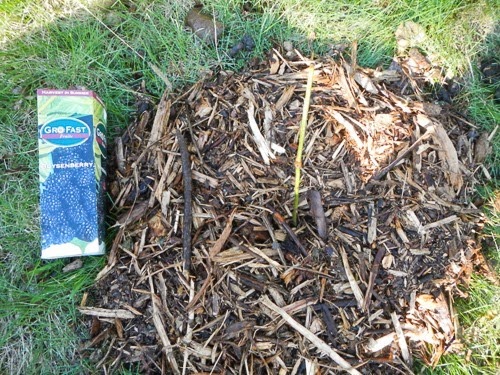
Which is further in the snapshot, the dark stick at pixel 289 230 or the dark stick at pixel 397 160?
the dark stick at pixel 397 160

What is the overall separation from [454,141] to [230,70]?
1096 mm

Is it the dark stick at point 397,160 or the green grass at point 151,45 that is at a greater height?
the green grass at point 151,45

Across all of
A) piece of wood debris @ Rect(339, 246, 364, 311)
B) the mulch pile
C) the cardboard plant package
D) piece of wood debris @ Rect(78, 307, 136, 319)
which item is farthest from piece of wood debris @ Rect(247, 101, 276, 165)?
piece of wood debris @ Rect(78, 307, 136, 319)

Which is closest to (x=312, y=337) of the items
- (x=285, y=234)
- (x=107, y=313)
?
(x=285, y=234)

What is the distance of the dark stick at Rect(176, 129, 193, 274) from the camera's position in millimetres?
1734

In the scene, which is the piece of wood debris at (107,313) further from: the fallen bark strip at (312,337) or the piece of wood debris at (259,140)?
the piece of wood debris at (259,140)

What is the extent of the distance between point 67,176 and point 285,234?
926mm

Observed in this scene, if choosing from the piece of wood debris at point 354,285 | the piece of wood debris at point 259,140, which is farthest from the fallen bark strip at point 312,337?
the piece of wood debris at point 259,140

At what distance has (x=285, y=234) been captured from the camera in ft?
5.70

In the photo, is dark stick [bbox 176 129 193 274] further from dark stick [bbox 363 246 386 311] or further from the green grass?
dark stick [bbox 363 246 386 311]

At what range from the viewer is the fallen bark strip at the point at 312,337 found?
163 cm

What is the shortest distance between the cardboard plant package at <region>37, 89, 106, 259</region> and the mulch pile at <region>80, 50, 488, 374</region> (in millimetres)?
144

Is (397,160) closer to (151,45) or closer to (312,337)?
(312,337)

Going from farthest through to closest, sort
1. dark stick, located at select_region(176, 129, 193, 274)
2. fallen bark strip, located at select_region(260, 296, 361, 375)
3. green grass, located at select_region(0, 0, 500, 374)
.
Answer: green grass, located at select_region(0, 0, 500, 374) → dark stick, located at select_region(176, 129, 193, 274) → fallen bark strip, located at select_region(260, 296, 361, 375)
